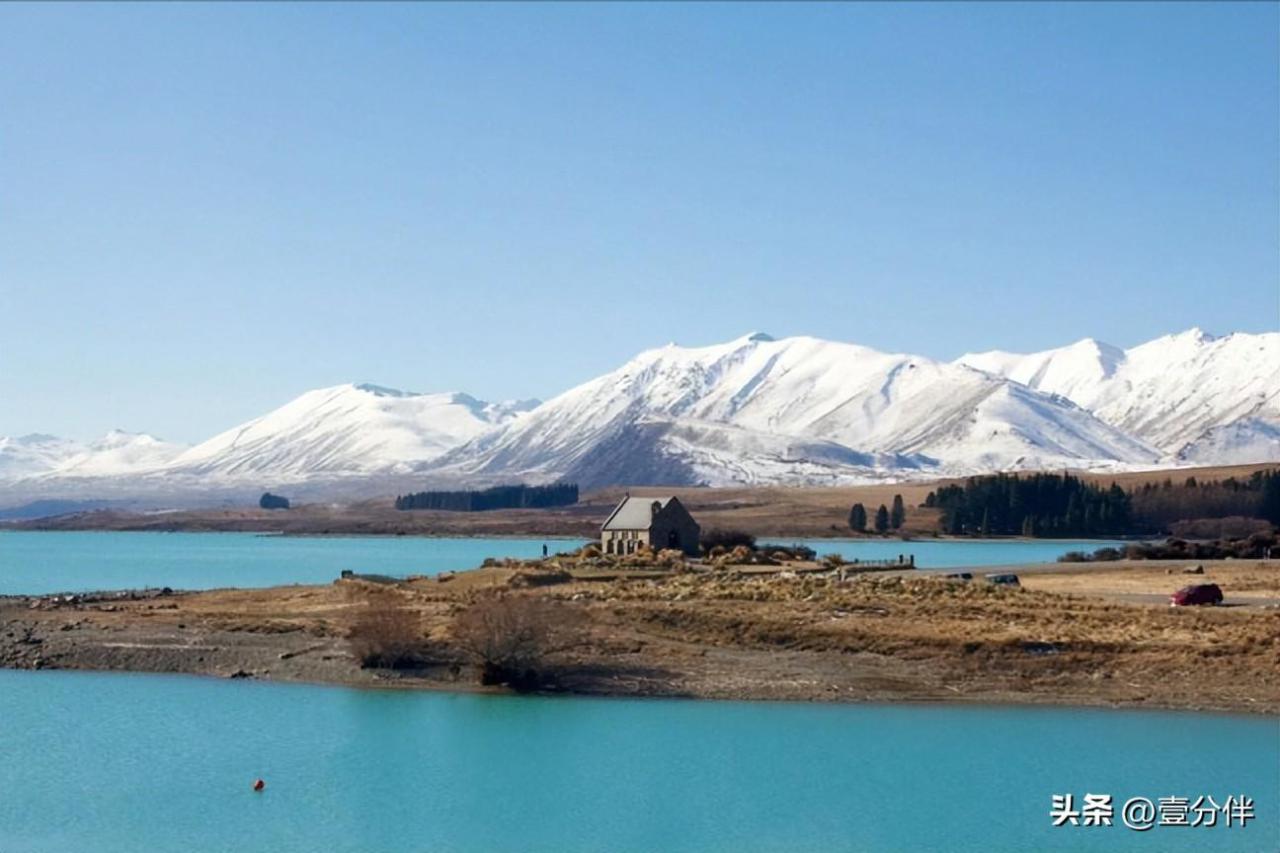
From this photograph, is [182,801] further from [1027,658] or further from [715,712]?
[1027,658]

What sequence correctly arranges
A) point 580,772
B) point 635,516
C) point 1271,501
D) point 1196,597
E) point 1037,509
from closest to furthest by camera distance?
point 580,772
point 1196,597
point 635,516
point 1271,501
point 1037,509

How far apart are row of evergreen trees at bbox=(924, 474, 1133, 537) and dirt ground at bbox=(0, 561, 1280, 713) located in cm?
8605

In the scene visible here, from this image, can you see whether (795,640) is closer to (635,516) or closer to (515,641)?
(515,641)

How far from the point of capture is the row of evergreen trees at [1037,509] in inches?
6161

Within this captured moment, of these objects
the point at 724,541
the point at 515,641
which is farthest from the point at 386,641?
the point at 724,541

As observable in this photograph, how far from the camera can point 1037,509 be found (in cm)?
16088

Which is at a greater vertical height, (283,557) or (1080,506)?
(1080,506)

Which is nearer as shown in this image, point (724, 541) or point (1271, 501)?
point (724, 541)

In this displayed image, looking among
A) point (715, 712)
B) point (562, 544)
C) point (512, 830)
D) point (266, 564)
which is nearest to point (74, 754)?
point (512, 830)

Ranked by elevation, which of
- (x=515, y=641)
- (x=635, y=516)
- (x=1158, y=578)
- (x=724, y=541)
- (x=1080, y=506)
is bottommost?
(x=515, y=641)

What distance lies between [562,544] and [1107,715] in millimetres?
122288

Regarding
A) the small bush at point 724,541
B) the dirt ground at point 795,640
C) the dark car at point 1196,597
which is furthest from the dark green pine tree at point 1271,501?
the dark car at point 1196,597

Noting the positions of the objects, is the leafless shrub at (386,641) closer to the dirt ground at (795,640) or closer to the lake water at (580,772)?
the dirt ground at (795,640)

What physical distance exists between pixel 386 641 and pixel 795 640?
13.8 metres
